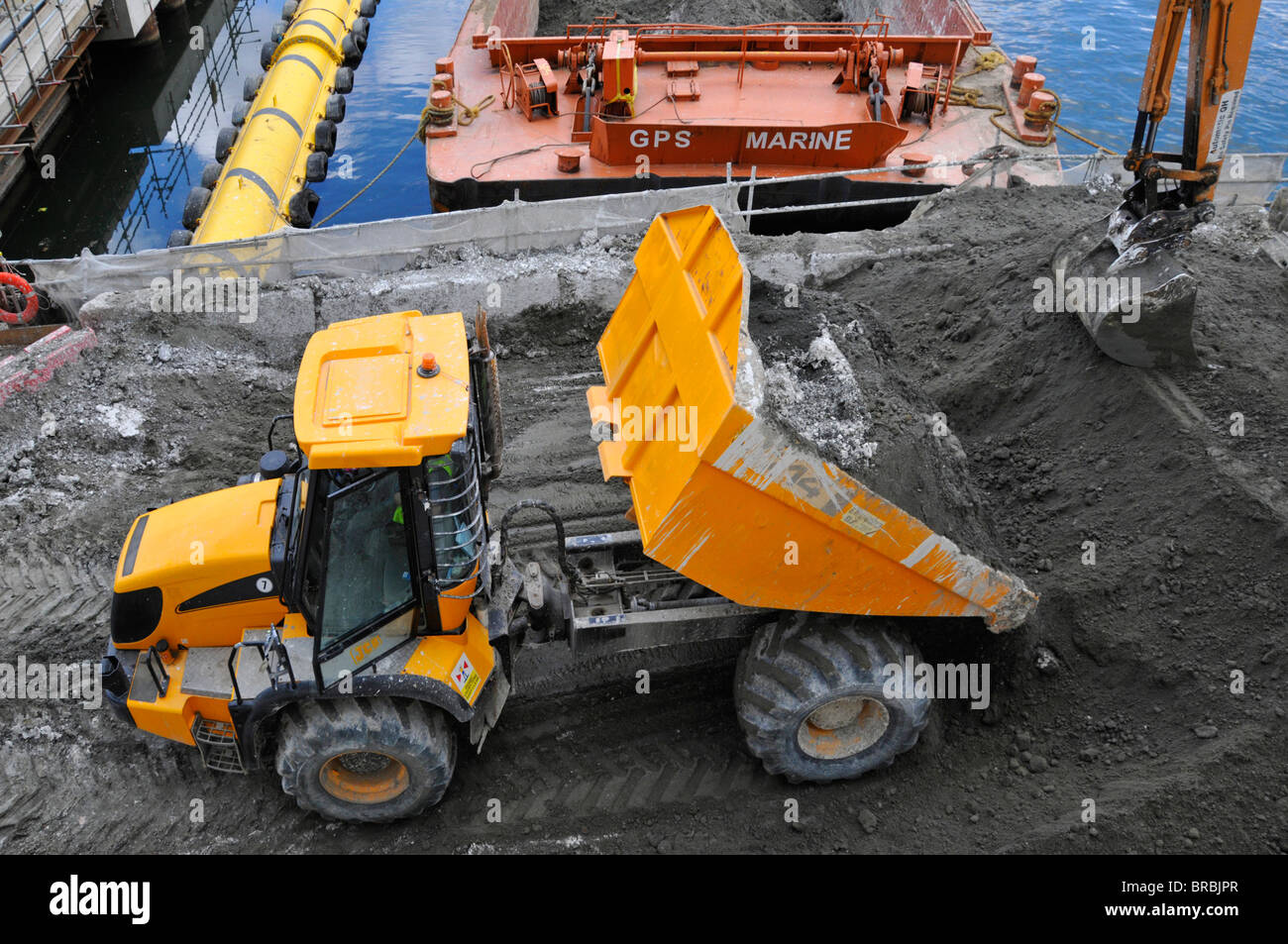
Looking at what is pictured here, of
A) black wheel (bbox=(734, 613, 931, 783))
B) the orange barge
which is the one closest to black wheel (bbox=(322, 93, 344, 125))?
the orange barge

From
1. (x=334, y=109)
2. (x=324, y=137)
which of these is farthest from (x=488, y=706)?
(x=334, y=109)

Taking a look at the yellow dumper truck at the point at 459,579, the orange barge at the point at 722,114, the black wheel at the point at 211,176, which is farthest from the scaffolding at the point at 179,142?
the yellow dumper truck at the point at 459,579

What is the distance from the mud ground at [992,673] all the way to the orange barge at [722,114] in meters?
4.63

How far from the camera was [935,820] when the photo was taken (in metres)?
4.82

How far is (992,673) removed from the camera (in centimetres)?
530

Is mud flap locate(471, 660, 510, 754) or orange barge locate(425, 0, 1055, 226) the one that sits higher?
orange barge locate(425, 0, 1055, 226)

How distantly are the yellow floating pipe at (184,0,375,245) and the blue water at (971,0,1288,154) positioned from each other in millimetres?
11604

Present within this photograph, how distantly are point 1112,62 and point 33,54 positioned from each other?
18924mm

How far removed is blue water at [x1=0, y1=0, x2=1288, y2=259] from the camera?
13828 millimetres

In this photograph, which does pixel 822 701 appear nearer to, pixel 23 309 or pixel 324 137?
pixel 23 309
